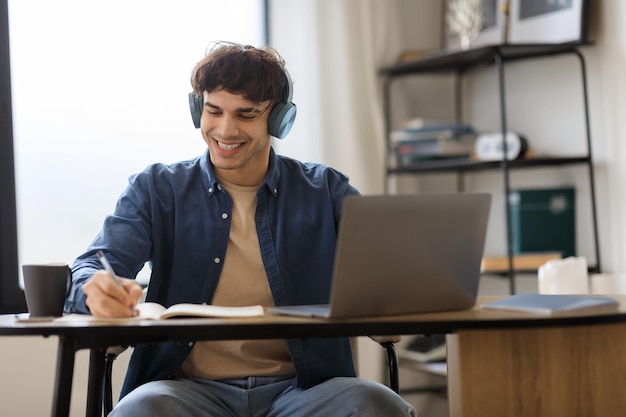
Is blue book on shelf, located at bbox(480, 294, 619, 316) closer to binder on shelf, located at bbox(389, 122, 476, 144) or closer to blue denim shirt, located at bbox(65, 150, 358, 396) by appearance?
blue denim shirt, located at bbox(65, 150, 358, 396)

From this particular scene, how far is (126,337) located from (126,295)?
13 centimetres

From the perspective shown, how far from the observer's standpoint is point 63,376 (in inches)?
56.5

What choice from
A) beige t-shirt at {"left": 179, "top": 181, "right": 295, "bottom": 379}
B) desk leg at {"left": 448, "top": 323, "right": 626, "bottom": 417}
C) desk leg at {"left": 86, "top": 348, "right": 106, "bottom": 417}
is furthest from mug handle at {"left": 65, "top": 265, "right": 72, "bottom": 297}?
desk leg at {"left": 448, "top": 323, "right": 626, "bottom": 417}

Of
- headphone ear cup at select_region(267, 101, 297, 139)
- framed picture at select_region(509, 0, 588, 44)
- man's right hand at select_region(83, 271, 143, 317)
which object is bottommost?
man's right hand at select_region(83, 271, 143, 317)

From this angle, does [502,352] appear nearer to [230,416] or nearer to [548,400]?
[548,400]

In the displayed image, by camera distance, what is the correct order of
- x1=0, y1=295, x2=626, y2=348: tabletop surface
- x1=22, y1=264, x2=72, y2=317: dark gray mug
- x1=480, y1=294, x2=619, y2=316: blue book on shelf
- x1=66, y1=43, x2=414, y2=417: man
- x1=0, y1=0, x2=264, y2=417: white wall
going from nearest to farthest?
x1=0, y1=295, x2=626, y2=348: tabletop surface → x1=480, y1=294, x2=619, y2=316: blue book on shelf → x1=22, y1=264, x2=72, y2=317: dark gray mug → x1=66, y1=43, x2=414, y2=417: man → x1=0, y1=0, x2=264, y2=417: white wall

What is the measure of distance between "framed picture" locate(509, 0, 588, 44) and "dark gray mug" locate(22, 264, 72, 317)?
6.72ft

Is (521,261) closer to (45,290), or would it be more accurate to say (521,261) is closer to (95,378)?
(95,378)

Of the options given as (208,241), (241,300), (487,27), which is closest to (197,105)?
(208,241)

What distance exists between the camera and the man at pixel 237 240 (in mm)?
1809

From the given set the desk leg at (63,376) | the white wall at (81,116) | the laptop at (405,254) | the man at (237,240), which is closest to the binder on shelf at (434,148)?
the white wall at (81,116)

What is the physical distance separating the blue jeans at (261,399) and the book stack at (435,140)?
5.51 ft

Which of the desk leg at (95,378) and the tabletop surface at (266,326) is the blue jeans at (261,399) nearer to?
the desk leg at (95,378)

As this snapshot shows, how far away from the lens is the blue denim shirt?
6.01 ft
